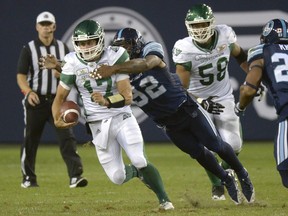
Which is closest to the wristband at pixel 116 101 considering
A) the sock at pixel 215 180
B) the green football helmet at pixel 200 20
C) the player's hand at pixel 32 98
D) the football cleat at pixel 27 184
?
the green football helmet at pixel 200 20

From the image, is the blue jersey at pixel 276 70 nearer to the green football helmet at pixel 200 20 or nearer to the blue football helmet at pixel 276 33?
the blue football helmet at pixel 276 33

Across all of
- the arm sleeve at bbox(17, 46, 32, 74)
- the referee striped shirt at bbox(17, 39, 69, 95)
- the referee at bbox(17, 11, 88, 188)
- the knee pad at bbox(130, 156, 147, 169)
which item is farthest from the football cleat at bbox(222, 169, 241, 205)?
the arm sleeve at bbox(17, 46, 32, 74)

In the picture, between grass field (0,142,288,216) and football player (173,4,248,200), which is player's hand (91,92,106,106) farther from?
football player (173,4,248,200)

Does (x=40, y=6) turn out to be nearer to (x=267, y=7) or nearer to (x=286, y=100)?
(x=267, y=7)

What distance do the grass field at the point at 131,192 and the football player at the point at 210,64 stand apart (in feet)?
2.05

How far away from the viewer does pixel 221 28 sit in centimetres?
891

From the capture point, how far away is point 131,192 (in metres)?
9.43

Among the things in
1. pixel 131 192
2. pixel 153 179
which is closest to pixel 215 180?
pixel 131 192

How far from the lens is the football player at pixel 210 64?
28.2 feet

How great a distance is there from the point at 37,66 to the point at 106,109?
2.64 meters

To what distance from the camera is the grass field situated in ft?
25.5

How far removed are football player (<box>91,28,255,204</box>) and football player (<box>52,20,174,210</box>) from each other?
15 cm

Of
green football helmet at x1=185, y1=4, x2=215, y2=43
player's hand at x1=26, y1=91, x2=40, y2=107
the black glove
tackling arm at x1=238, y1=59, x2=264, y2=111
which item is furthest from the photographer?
player's hand at x1=26, y1=91, x2=40, y2=107

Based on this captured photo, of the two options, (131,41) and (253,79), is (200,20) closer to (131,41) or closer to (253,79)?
(131,41)
